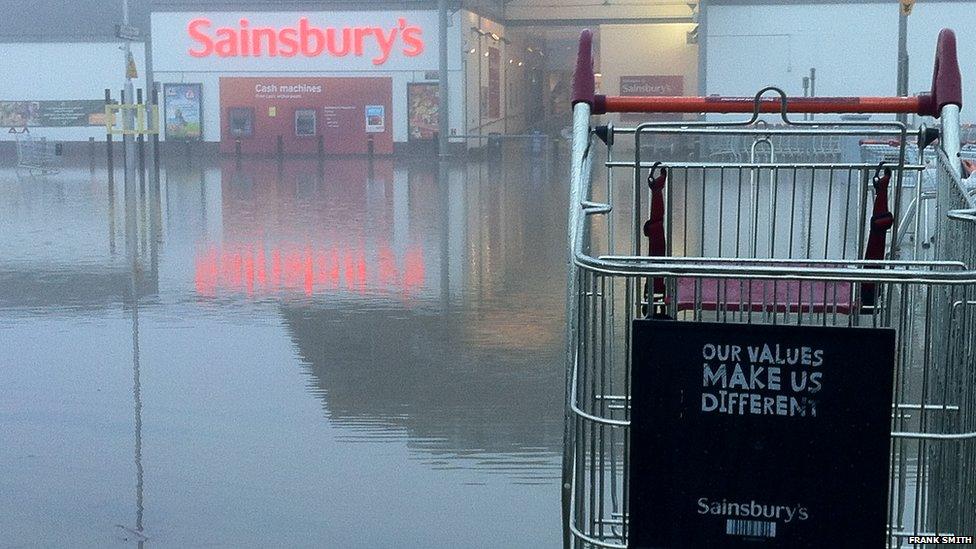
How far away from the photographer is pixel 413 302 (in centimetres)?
1034

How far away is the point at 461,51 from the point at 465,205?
1741 cm

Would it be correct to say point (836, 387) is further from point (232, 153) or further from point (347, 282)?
point (232, 153)

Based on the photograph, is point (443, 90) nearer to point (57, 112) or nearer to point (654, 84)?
point (57, 112)

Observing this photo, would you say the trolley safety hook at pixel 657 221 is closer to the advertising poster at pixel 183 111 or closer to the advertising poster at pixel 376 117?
the advertising poster at pixel 376 117

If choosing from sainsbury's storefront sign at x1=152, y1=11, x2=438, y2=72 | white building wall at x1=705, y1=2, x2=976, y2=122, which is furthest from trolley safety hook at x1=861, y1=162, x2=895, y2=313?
sainsbury's storefront sign at x1=152, y1=11, x2=438, y2=72

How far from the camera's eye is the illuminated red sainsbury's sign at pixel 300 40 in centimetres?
3712

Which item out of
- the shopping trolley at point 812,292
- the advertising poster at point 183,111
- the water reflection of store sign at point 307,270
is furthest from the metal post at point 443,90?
→ the shopping trolley at point 812,292

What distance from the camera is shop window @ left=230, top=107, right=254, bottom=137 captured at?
37.5 meters

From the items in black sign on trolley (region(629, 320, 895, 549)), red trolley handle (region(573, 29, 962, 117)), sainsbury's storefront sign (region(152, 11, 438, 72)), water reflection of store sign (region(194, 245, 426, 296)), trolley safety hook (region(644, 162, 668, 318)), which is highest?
sainsbury's storefront sign (region(152, 11, 438, 72))

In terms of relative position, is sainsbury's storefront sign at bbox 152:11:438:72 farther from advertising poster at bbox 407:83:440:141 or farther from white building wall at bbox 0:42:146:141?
white building wall at bbox 0:42:146:141

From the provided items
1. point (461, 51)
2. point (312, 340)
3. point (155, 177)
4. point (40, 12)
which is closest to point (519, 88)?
point (461, 51)

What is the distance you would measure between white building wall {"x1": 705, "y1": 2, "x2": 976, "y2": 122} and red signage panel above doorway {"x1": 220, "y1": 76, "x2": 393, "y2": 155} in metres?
9.33

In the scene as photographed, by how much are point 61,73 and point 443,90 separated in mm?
11047

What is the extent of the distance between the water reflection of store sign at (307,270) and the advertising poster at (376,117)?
76.0 ft
